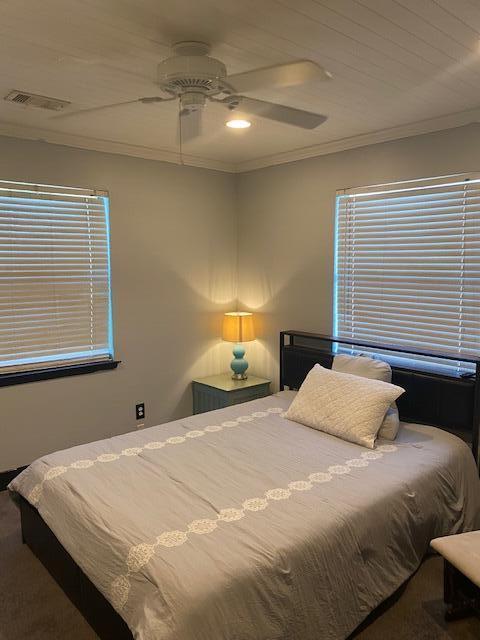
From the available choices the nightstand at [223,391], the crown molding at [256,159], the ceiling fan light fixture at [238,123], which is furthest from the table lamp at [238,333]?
the ceiling fan light fixture at [238,123]

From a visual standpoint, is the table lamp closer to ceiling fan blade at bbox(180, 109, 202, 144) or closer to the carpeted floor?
ceiling fan blade at bbox(180, 109, 202, 144)

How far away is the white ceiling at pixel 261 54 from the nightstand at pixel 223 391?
2.00 meters

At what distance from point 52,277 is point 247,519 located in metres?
2.33

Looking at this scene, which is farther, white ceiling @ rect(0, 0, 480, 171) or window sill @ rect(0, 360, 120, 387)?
window sill @ rect(0, 360, 120, 387)

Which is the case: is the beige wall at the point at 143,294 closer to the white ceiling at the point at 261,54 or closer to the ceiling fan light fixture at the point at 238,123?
the white ceiling at the point at 261,54

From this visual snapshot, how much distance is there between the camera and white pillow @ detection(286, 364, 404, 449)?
2824 millimetres

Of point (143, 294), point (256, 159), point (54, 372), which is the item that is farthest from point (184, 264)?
point (54, 372)

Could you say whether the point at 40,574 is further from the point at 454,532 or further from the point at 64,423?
the point at 454,532

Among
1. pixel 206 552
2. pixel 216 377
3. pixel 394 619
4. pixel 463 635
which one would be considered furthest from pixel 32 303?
pixel 463 635

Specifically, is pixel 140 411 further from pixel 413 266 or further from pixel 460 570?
pixel 460 570

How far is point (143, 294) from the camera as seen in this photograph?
404 centimetres

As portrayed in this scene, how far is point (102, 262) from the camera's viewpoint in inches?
150

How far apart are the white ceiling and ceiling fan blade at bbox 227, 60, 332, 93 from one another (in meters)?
0.16

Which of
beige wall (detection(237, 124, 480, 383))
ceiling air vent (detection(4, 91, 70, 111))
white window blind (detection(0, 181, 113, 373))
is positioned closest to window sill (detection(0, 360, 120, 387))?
white window blind (detection(0, 181, 113, 373))
